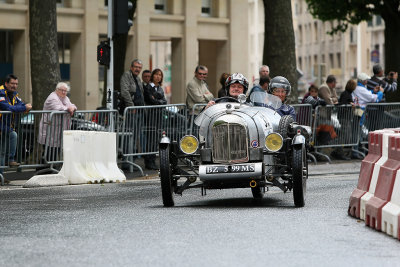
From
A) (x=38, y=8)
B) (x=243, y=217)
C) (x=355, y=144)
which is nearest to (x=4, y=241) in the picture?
(x=243, y=217)

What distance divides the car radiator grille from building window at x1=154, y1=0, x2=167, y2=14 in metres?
30.6

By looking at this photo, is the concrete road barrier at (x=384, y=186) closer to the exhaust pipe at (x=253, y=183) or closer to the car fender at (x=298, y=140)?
the car fender at (x=298, y=140)

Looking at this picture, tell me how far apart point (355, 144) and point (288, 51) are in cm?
300

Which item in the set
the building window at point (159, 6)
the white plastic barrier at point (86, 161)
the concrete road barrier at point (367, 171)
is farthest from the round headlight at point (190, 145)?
the building window at point (159, 6)

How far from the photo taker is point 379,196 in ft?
37.4

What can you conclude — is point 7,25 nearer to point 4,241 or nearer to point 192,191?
point 192,191

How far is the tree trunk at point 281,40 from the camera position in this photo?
2684 cm

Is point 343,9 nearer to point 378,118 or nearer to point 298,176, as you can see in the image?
point 378,118

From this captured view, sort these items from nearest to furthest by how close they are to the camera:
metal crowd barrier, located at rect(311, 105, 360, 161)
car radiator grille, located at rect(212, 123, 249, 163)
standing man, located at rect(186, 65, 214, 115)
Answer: car radiator grille, located at rect(212, 123, 249, 163) < standing man, located at rect(186, 65, 214, 115) < metal crowd barrier, located at rect(311, 105, 360, 161)

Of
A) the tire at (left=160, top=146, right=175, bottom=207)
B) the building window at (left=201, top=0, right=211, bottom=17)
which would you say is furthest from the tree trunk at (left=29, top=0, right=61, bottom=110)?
the building window at (left=201, top=0, right=211, bottom=17)

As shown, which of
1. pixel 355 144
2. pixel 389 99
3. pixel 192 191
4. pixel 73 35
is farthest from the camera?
pixel 73 35

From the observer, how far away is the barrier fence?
63.9 feet

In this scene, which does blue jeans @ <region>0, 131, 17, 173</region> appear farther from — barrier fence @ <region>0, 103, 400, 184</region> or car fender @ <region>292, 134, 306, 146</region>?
car fender @ <region>292, 134, 306, 146</region>

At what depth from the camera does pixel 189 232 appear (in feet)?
35.4
